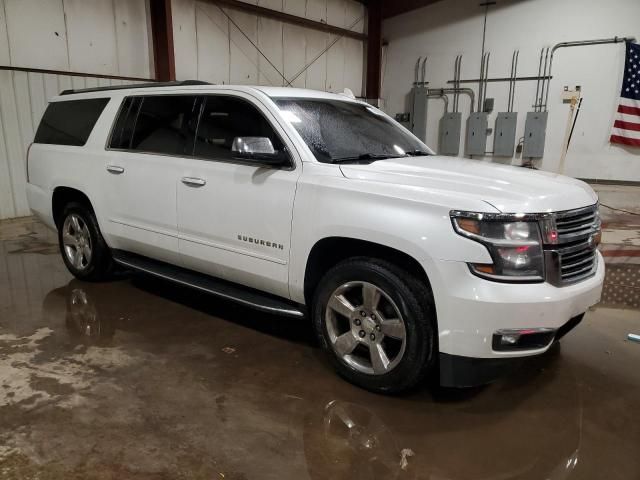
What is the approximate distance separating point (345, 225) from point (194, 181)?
4.34 feet

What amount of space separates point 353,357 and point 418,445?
693 millimetres

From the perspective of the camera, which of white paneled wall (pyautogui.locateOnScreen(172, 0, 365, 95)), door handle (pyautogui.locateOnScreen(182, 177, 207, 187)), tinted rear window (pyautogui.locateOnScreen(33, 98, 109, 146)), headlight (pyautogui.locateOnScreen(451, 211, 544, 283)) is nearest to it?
headlight (pyautogui.locateOnScreen(451, 211, 544, 283))

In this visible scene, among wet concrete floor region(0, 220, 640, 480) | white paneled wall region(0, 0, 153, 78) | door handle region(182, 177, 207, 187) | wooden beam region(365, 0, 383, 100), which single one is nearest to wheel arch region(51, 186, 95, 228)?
wet concrete floor region(0, 220, 640, 480)

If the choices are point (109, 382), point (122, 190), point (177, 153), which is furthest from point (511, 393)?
point (122, 190)

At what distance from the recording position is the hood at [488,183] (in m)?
2.52

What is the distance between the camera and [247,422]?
2.64 meters

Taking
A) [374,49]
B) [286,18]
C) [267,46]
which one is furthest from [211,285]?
[374,49]

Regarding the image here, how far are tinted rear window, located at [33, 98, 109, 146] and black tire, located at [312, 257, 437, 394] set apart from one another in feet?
9.57

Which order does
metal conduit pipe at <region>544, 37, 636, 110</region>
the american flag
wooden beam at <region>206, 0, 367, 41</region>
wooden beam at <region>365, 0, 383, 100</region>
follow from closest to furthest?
wooden beam at <region>206, 0, 367, 41</region> < the american flag < metal conduit pipe at <region>544, 37, 636, 110</region> < wooden beam at <region>365, 0, 383, 100</region>

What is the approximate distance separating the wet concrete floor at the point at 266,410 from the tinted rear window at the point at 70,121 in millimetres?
1652

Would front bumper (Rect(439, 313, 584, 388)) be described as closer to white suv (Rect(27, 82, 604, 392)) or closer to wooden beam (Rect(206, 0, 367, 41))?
white suv (Rect(27, 82, 604, 392))

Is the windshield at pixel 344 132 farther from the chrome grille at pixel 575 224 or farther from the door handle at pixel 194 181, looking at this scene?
the chrome grille at pixel 575 224

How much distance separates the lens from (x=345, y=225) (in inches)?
110

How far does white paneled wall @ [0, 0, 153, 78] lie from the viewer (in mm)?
7801
